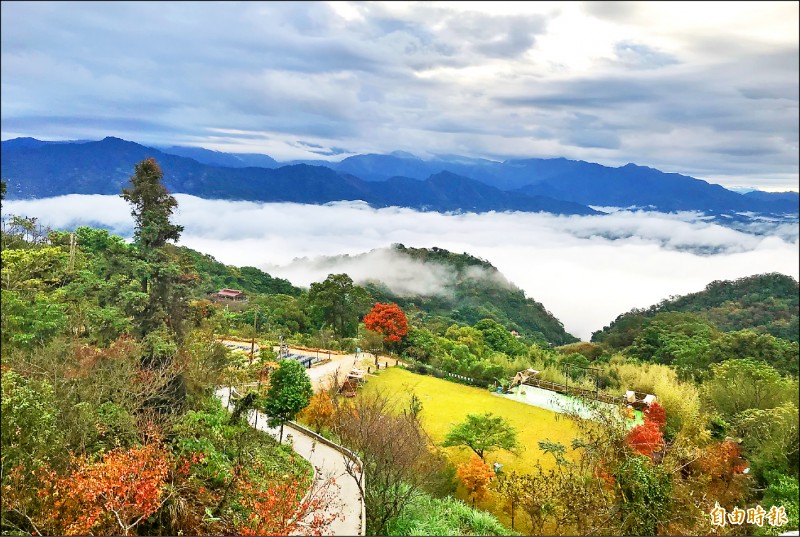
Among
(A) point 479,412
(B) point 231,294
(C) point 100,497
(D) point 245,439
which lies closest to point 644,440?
(A) point 479,412

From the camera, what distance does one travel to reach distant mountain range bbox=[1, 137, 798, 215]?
13.6 m

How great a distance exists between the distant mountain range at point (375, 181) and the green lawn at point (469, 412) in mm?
7876

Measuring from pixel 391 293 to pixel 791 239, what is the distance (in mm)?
27507

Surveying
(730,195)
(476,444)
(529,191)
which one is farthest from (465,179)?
(476,444)

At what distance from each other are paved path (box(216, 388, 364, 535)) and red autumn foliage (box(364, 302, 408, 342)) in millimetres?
6711

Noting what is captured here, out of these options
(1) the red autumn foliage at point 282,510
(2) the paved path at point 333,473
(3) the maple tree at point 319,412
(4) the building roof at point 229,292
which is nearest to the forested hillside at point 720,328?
(3) the maple tree at point 319,412

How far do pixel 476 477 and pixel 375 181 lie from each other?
561 inches

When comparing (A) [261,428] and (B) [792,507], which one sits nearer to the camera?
(B) [792,507]

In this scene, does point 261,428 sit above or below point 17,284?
below

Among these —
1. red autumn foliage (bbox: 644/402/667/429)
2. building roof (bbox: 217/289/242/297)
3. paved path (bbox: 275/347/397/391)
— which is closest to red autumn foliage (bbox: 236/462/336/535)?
paved path (bbox: 275/347/397/391)

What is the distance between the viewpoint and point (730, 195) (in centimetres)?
2731

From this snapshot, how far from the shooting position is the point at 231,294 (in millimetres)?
26922

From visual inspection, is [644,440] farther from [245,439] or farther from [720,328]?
[720,328]

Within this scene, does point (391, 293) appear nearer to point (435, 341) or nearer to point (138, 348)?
point (435, 341)
